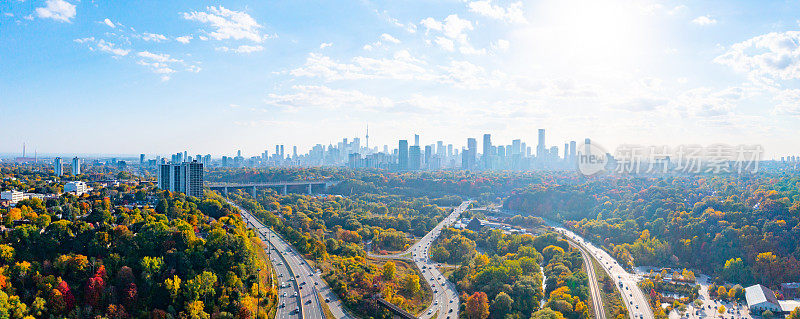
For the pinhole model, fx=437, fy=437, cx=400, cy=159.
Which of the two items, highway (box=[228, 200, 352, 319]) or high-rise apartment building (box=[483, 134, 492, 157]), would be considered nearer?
highway (box=[228, 200, 352, 319])

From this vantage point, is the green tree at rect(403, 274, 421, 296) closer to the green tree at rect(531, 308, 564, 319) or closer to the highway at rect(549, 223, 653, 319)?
the green tree at rect(531, 308, 564, 319)

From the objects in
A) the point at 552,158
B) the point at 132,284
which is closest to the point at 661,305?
the point at 132,284

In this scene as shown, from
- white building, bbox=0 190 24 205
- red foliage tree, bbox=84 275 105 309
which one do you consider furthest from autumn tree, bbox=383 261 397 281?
white building, bbox=0 190 24 205

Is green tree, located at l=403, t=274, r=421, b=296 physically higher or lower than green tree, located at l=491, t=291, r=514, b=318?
higher

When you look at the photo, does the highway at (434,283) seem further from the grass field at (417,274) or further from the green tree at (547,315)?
the green tree at (547,315)

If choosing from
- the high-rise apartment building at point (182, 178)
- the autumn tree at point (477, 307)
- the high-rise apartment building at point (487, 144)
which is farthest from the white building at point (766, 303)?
the high-rise apartment building at point (487, 144)

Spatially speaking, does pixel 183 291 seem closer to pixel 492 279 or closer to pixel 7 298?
pixel 7 298

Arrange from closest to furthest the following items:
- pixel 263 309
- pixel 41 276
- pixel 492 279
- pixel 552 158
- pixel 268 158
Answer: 1. pixel 41 276
2. pixel 263 309
3. pixel 492 279
4. pixel 552 158
5. pixel 268 158
